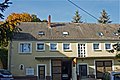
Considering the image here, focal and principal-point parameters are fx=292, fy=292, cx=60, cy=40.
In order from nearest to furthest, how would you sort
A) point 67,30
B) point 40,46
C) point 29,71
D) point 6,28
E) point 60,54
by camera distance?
point 6,28 < point 29,71 < point 40,46 < point 60,54 < point 67,30

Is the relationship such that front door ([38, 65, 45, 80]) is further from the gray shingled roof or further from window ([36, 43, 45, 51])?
the gray shingled roof

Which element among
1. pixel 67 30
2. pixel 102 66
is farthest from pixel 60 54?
pixel 102 66

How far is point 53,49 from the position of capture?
42.2 m

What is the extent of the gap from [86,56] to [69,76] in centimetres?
389

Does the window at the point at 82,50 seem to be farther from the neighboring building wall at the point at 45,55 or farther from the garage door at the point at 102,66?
the garage door at the point at 102,66

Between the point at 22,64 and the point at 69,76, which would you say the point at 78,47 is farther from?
the point at 22,64

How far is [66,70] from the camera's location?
43.9 meters

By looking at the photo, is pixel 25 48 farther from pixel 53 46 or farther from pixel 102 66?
pixel 102 66

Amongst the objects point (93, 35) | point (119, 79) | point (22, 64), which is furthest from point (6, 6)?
point (93, 35)

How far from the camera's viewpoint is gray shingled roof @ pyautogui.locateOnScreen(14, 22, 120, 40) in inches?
1677

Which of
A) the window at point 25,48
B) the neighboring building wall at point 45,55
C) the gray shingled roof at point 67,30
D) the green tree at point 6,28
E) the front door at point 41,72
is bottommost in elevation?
the front door at point 41,72

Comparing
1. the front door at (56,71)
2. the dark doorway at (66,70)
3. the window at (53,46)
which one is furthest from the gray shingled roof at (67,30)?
the dark doorway at (66,70)

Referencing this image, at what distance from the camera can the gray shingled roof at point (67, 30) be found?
4259cm

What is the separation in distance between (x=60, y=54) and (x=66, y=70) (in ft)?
10.4
